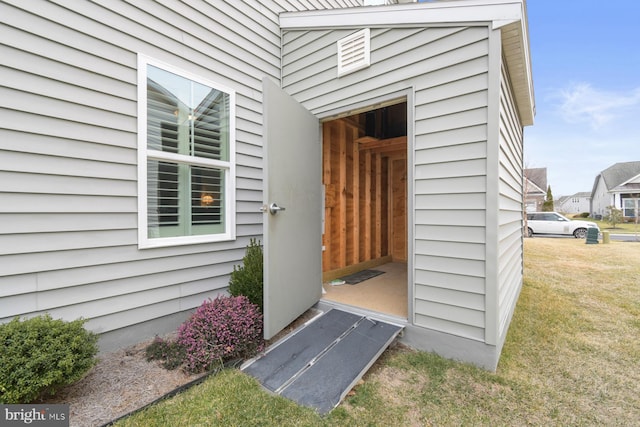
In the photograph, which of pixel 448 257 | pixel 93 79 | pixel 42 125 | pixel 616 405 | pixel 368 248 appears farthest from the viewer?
pixel 368 248

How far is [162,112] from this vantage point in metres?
2.58

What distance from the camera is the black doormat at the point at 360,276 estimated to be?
4098mm

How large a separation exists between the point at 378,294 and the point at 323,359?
4.93ft

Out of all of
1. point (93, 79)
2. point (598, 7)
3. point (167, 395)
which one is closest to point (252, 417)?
point (167, 395)

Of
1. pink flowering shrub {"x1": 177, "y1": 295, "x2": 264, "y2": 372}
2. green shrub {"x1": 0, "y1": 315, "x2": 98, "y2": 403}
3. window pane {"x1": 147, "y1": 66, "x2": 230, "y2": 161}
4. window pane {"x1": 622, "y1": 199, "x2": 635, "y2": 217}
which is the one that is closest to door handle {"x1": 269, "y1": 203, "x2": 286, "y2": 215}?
pink flowering shrub {"x1": 177, "y1": 295, "x2": 264, "y2": 372}

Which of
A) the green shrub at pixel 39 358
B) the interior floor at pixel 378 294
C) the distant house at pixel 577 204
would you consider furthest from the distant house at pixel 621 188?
the green shrub at pixel 39 358

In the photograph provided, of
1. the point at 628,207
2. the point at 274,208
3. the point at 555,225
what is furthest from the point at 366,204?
the point at 628,207

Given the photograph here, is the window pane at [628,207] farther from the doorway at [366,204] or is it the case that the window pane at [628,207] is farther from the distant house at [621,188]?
the doorway at [366,204]

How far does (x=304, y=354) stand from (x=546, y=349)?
88.0 inches

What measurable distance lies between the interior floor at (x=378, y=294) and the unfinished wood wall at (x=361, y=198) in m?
0.51

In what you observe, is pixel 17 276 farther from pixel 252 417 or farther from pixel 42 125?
pixel 252 417

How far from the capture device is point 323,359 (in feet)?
6.99

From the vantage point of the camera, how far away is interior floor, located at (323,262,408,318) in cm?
296

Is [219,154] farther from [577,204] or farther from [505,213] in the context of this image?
[577,204]
